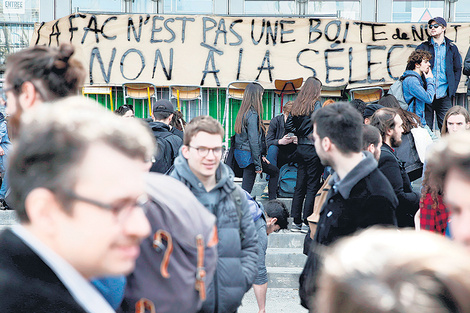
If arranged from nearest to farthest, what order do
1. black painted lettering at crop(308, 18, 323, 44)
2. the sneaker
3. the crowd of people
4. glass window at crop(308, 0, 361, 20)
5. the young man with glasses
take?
the crowd of people → the sneaker → the young man with glasses → black painted lettering at crop(308, 18, 323, 44) → glass window at crop(308, 0, 361, 20)

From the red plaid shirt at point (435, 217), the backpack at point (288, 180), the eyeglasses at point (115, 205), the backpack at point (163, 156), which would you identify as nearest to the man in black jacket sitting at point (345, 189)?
the red plaid shirt at point (435, 217)

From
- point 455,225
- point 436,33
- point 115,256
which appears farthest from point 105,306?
point 436,33

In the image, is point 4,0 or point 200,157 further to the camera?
point 4,0

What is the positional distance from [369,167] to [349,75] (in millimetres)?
7087

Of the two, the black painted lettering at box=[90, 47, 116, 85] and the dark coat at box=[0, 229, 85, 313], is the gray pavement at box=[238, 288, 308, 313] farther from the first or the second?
the black painted lettering at box=[90, 47, 116, 85]

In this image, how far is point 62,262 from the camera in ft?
4.28

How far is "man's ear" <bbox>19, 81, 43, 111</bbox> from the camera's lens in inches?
74.0

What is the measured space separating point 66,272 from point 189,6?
10.2 m

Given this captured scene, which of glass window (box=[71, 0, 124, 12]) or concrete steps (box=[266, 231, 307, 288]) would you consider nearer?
concrete steps (box=[266, 231, 307, 288])

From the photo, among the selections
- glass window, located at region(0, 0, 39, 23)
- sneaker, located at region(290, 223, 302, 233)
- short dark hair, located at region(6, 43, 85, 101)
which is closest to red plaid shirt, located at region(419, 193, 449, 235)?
short dark hair, located at region(6, 43, 85, 101)

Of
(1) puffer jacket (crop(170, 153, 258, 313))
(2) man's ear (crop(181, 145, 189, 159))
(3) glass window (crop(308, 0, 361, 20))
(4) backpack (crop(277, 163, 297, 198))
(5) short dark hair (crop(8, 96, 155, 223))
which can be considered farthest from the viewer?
(3) glass window (crop(308, 0, 361, 20))

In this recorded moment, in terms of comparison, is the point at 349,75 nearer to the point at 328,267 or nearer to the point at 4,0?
the point at 4,0

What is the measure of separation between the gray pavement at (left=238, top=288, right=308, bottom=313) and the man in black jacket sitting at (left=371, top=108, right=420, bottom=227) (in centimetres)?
167

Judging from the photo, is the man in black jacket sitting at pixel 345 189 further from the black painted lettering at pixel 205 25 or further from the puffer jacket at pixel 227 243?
the black painted lettering at pixel 205 25
